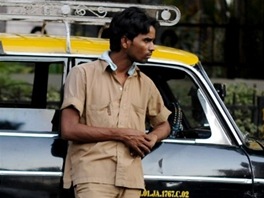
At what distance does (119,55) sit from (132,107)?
30cm

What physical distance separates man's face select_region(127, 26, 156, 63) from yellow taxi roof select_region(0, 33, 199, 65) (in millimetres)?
671

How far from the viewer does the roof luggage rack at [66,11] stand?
585 cm

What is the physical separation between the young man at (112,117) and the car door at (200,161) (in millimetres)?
445

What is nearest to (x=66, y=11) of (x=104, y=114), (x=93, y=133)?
(x=104, y=114)

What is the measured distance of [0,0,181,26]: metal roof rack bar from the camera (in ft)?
19.2

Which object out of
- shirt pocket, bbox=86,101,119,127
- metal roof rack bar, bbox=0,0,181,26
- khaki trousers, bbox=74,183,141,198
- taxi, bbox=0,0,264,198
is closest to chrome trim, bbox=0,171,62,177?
taxi, bbox=0,0,264,198

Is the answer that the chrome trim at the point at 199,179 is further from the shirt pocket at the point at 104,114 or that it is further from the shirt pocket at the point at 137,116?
the shirt pocket at the point at 104,114

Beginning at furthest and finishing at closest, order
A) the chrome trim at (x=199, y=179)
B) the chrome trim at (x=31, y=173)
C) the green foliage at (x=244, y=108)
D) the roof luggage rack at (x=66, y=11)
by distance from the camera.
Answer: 1. the green foliage at (x=244, y=108)
2. the roof luggage rack at (x=66, y=11)
3. the chrome trim at (x=199, y=179)
4. the chrome trim at (x=31, y=173)

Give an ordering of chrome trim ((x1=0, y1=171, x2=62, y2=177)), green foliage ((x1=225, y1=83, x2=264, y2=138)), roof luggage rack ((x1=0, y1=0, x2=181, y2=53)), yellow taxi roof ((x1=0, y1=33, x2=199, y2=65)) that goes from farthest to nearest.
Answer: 1. green foliage ((x1=225, y1=83, x2=264, y2=138))
2. roof luggage rack ((x1=0, y1=0, x2=181, y2=53))
3. yellow taxi roof ((x1=0, y1=33, x2=199, y2=65))
4. chrome trim ((x1=0, y1=171, x2=62, y2=177))

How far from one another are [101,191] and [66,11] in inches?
56.3

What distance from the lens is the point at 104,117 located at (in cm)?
507

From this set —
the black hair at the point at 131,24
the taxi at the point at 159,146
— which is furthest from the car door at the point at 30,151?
the black hair at the point at 131,24

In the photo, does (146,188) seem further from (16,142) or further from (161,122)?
(16,142)

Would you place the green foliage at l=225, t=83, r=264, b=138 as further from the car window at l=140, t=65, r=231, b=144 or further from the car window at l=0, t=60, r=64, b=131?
the car window at l=140, t=65, r=231, b=144
